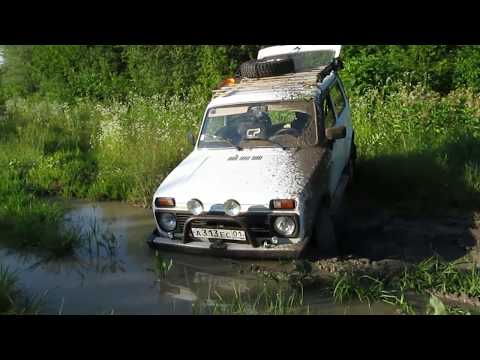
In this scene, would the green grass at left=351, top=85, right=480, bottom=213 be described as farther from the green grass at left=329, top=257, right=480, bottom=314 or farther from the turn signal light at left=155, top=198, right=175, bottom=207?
the turn signal light at left=155, top=198, right=175, bottom=207

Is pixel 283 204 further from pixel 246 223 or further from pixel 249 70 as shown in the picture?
pixel 249 70

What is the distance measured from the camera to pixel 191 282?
468 cm

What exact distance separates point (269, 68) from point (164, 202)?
276cm

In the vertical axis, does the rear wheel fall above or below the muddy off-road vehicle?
below

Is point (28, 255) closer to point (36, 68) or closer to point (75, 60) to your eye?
point (75, 60)

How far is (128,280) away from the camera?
190 inches

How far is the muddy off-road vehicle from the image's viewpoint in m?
4.40

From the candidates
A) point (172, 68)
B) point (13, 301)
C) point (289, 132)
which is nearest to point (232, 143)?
point (289, 132)

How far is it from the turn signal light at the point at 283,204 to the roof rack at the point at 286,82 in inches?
77.3

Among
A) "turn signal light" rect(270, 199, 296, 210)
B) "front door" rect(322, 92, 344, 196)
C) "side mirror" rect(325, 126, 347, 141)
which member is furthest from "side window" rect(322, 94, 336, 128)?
"turn signal light" rect(270, 199, 296, 210)

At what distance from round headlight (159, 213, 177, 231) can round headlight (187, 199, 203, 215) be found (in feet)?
1.06

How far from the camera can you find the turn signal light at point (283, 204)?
427 centimetres
